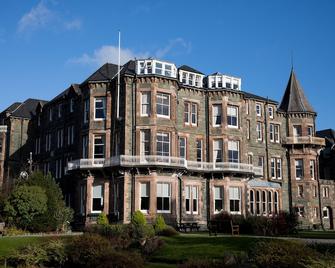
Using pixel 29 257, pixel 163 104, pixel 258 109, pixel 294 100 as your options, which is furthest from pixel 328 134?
pixel 29 257

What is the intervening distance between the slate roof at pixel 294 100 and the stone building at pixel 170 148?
3.57 metres

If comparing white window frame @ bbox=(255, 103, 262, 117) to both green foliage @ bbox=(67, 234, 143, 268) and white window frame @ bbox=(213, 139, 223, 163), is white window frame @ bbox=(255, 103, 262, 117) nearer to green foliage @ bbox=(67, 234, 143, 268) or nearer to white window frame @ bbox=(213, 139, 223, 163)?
white window frame @ bbox=(213, 139, 223, 163)

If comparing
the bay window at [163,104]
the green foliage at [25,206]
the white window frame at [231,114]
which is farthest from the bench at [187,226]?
the green foliage at [25,206]

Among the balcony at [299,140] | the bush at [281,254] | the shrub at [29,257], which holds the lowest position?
the shrub at [29,257]

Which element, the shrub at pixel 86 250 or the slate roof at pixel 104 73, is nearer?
the shrub at pixel 86 250

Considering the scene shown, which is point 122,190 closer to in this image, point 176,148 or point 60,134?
point 176,148

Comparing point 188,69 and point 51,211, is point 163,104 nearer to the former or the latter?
point 188,69

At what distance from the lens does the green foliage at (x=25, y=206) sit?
1443 inches

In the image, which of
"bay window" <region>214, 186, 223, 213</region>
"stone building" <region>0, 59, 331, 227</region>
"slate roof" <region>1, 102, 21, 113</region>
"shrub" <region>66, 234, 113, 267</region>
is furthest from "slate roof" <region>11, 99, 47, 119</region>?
"shrub" <region>66, 234, 113, 267</region>

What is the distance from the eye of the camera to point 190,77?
166 ft

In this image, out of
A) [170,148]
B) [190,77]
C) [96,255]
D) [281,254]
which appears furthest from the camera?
[190,77]

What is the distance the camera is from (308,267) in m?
16.7

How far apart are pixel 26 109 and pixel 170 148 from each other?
31.6 m

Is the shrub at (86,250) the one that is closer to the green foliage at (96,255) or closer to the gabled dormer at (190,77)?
the green foliage at (96,255)
